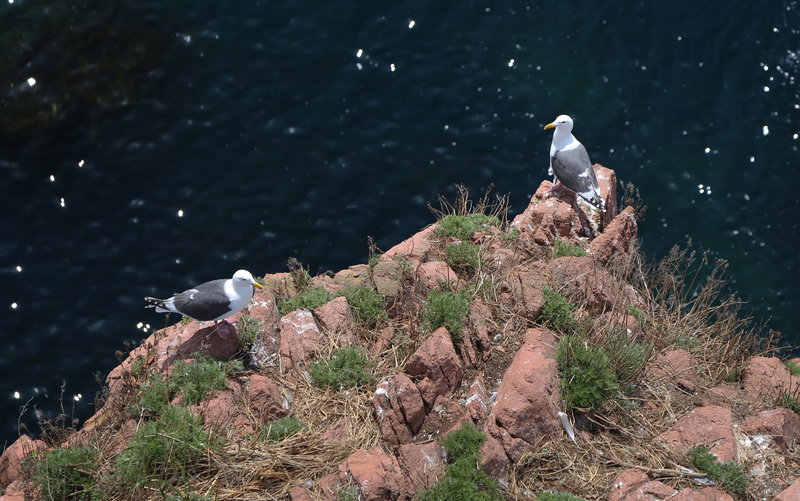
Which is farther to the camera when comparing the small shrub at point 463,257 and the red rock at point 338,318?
the small shrub at point 463,257

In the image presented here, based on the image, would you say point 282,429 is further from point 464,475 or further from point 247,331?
point 464,475

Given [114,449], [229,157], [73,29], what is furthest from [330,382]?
[73,29]

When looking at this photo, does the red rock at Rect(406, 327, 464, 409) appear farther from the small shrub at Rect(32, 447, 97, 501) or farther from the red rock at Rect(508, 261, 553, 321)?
the small shrub at Rect(32, 447, 97, 501)

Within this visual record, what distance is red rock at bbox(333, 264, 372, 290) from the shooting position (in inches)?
511

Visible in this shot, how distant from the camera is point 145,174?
59.3 feet

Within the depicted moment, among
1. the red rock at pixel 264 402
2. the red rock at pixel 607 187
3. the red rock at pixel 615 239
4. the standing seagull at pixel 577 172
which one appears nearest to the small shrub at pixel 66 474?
the red rock at pixel 264 402

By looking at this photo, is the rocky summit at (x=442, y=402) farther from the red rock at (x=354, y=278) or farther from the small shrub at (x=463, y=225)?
the small shrub at (x=463, y=225)

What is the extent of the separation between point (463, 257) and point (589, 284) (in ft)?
6.98

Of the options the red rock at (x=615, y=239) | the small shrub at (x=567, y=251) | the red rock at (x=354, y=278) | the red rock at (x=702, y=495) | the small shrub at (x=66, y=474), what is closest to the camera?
the red rock at (x=702, y=495)

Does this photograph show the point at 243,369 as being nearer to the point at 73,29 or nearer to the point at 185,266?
the point at 185,266

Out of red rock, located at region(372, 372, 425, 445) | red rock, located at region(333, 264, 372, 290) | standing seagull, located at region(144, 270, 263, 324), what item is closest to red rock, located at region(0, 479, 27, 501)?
standing seagull, located at region(144, 270, 263, 324)

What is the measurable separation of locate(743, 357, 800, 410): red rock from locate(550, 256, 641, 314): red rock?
7.17 ft

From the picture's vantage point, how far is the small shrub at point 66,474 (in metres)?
9.99

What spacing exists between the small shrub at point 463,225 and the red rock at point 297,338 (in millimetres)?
3421
